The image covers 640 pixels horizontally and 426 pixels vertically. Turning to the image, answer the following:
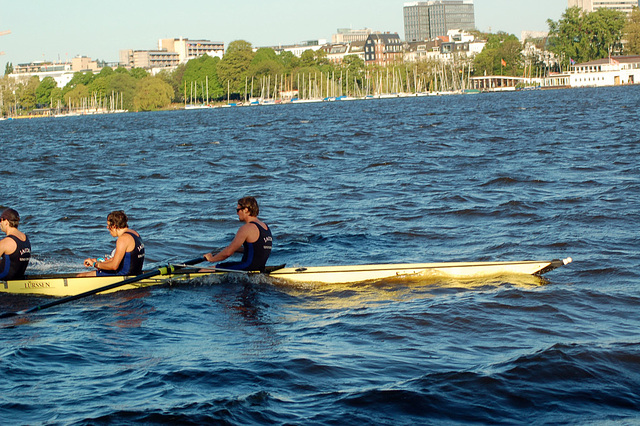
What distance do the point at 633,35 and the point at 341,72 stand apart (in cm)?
5967

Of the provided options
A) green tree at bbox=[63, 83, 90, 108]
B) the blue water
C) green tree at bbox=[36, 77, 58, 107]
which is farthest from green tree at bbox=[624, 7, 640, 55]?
green tree at bbox=[36, 77, 58, 107]

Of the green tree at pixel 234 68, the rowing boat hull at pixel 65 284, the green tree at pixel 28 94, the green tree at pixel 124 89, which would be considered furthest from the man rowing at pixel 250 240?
the green tree at pixel 28 94

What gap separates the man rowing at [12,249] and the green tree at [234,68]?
15672cm

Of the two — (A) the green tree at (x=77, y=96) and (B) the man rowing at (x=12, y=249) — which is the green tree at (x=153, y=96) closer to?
(A) the green tree at (x=77, y=96)

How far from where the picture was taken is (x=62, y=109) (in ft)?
604

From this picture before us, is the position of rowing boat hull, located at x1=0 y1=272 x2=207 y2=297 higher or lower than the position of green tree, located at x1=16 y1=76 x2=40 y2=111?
lower

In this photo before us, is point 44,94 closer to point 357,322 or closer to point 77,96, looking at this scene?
point 77,96

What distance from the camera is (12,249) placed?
11.0 m

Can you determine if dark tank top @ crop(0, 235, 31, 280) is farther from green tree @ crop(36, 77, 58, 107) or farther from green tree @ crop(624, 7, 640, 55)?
green tree @ crop(36, 77, 58, 107)

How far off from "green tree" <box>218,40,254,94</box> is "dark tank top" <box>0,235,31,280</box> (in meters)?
157

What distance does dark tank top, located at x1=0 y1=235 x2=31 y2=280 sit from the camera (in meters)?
11.0

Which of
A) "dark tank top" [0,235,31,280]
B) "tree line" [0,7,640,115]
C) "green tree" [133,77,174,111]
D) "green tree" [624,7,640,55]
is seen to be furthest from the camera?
"green tree" [133,77,174,111]

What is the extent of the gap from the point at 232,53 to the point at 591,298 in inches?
6533

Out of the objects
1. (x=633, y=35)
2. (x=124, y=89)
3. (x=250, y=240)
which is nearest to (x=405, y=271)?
(x=250, y=240)
